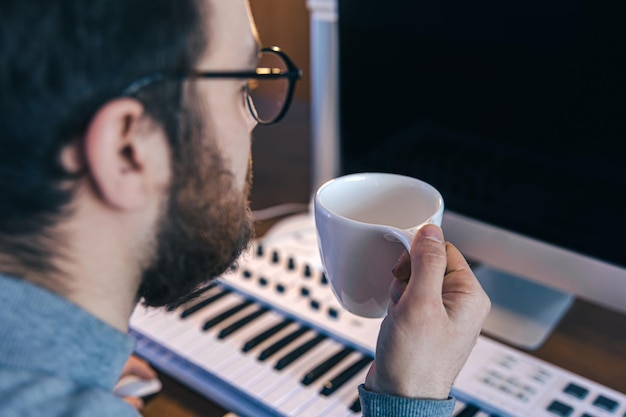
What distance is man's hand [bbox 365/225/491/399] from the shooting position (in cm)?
56

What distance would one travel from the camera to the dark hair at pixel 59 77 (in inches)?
17.5

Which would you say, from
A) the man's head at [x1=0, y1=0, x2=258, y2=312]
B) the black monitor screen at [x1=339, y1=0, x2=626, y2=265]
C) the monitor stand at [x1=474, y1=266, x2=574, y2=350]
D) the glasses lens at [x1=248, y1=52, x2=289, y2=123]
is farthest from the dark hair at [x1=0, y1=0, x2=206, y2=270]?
the monitor stand at [x1=474, y1=266, x2=574, y2=350]

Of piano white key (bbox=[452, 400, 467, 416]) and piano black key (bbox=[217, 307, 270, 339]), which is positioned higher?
piano black key (bbox=[217, 307, 270, 339])

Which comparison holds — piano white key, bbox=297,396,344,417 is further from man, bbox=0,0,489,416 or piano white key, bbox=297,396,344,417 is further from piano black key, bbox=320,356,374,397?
man, bbox=0,0,489,416

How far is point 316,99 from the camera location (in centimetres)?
113

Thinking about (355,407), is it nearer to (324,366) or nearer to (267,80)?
(324,366)

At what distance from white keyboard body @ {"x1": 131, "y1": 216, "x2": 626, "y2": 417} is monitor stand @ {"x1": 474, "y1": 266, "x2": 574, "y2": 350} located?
0.22ft

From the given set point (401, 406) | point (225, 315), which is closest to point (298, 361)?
point (225, 315)

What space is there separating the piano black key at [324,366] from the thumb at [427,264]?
0.95 ft

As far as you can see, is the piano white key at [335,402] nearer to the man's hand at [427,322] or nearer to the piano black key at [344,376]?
the piano black key at [344,376]

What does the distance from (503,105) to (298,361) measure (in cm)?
41

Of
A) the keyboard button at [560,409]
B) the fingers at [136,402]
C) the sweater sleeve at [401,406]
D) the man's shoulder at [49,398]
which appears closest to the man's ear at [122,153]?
the man's shoulder at [49,398]

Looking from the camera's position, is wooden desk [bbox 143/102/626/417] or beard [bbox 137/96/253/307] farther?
wooden desk [bbox 143/102/626/417]

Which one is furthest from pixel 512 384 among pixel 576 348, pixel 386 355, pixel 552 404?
pixel 386 355
